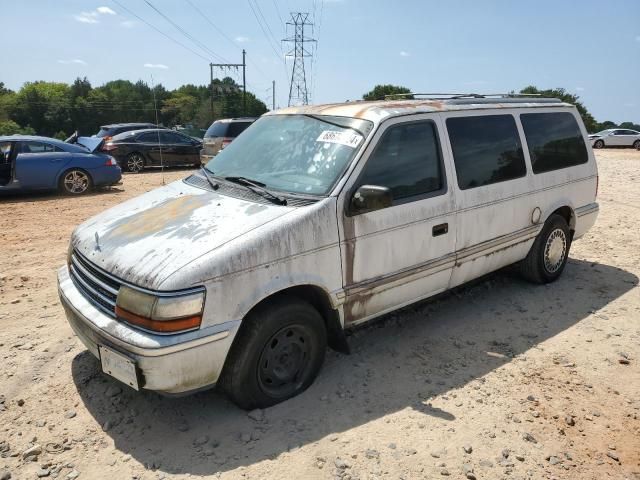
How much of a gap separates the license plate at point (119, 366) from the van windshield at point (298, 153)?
1465 mm

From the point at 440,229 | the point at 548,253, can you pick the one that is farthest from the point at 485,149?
the point at 548,253

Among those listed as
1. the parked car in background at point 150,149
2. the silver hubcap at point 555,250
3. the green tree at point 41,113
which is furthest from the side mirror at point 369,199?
the green tree at point 41,113

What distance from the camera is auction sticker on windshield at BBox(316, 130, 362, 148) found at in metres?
3.56

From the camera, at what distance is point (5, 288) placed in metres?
5.30

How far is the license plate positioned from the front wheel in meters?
14.6

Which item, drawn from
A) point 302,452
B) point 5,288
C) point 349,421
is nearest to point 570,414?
point 349,421

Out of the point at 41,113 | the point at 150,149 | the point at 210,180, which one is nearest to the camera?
the point at 210,180

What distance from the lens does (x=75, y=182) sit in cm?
1119

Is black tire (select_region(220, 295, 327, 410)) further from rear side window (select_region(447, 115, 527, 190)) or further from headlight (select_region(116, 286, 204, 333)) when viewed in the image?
rear side window (select_region(447, 115, 527, 190))

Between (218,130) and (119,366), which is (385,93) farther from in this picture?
(119,366)

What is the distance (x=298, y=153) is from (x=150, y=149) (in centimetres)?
1425

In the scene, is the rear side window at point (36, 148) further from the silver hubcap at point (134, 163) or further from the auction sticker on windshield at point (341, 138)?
the auction sticker on windshield at point (341, 138)

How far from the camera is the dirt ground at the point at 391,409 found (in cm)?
283

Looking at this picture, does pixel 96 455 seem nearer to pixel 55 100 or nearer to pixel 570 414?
pixel 570 414
